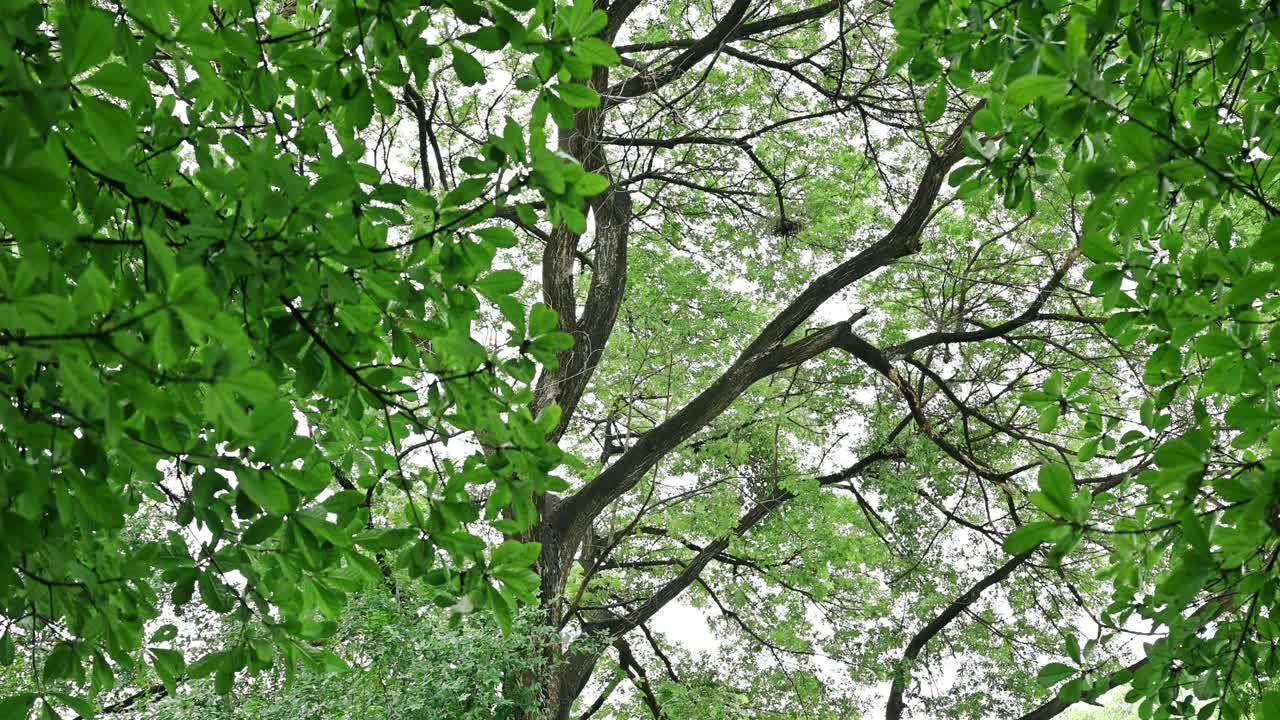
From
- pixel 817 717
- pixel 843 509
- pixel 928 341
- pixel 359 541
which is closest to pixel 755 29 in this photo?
pixel 928 341

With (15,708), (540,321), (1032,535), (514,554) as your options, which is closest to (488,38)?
(540,321)

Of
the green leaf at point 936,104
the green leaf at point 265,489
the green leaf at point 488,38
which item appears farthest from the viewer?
the green leaf at point 936,104

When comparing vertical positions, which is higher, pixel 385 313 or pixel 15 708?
pixel 385 313

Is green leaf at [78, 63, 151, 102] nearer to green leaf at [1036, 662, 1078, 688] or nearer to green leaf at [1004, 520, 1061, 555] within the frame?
green leaf at [1004, 520, 1061, 555]

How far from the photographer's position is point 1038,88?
1049mm

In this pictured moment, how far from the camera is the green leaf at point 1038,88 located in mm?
1044

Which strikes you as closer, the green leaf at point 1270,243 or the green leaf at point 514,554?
the green leaf at point 1270,243

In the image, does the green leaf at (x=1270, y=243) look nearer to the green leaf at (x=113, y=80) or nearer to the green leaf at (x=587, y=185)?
the green leaf at (x=587, y=185)

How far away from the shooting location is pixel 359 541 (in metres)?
1.58

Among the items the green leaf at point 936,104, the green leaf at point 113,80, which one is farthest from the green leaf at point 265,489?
the green leaf at point 936,104

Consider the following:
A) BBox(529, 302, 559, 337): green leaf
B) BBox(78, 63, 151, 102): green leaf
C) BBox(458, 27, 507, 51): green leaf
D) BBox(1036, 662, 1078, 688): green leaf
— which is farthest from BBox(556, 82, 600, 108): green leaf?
BBox(1036, 662, 1078, 688): green leaf

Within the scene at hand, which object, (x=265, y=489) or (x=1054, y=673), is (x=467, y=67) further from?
(x=1054, y=673)

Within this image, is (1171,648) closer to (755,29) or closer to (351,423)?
(351,423)

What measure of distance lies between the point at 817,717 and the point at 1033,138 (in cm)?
721
